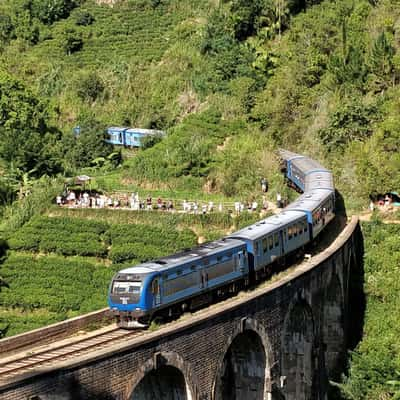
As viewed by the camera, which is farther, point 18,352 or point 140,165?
point 140,165

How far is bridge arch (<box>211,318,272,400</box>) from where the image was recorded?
2469 cm

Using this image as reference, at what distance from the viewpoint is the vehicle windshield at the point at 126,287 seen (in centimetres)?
2231

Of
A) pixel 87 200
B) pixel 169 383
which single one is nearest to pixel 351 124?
pixel 87 200

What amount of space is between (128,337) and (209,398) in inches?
107

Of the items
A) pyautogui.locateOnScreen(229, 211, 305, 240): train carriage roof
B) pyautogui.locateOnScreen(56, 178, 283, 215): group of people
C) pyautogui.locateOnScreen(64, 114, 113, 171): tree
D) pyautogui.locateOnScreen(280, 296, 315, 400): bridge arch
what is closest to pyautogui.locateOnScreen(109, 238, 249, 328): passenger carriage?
pyautogui.locateOnScreen(229, 211, 305, 240): train carriage roof

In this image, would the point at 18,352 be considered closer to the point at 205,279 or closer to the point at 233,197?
the point at 205,279

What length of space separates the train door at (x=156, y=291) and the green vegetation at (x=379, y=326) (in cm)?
1104

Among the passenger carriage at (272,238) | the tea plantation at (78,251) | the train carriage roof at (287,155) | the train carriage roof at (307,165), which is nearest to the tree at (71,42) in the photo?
the tea plantation at (78,251)

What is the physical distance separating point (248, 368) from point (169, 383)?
460cm

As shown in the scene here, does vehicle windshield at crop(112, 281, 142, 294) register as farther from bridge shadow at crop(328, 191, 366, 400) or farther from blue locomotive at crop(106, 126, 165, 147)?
blue locomotive at crop(106, 126, 165, 147)

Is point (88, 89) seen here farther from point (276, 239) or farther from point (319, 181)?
point (276, 239)

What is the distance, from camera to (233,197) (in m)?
47.2

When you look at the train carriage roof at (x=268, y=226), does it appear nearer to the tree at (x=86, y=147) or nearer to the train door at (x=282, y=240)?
the train door at (x=282, y=240)

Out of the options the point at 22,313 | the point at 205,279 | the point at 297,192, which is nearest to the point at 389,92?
the point at 297,192
